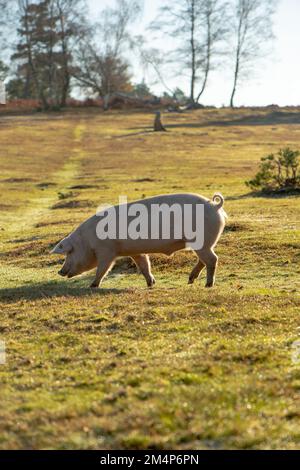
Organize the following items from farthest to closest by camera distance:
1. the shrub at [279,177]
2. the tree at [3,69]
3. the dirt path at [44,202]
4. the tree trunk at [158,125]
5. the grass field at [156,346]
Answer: the tree at [3,69], the tree trunk at [158,125], the shrub at [279,177], the dirt path at [44,202], the grass field at [156,346]

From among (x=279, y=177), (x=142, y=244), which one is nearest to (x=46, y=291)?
(x=142, y=244)

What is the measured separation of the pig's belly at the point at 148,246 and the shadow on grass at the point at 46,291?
2.60 feet

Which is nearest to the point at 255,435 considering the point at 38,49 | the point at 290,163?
the point at 290,163

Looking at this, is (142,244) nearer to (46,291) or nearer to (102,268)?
(102,268)

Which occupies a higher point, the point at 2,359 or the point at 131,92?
the point at 131,92

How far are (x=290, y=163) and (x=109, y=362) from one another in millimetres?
21268

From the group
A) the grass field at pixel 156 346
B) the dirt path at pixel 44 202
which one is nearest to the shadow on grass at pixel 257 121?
the dirt path at pixel 44 202

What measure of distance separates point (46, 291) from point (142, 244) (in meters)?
1.83

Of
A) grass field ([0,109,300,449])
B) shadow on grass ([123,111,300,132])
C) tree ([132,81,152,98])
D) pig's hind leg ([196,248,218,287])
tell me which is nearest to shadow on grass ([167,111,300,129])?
shadow on grass ([123,111,300,132])

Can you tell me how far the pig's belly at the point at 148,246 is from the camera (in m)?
12.6

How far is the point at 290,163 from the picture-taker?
2773 centimetres

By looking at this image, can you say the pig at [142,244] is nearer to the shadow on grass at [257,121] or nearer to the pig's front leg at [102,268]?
the pig's front leg at [102,268]

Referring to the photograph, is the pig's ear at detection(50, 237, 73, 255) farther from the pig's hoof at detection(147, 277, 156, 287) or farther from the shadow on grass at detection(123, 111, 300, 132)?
the shadow on grass at detection(123, 111, 300, 132)
